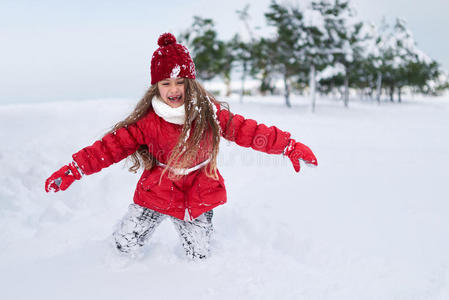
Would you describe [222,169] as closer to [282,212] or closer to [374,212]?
[282,212]

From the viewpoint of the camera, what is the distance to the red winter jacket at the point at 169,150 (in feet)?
7.47

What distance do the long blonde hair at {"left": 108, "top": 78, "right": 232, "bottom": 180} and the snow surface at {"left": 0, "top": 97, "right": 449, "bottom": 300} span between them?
1.18ft

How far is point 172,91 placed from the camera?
7.38 feet

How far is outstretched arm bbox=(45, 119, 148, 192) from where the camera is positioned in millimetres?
2135

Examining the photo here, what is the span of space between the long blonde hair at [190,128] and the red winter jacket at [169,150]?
0.16 feet

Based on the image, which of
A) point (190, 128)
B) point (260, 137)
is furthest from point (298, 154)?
point (190, 128)

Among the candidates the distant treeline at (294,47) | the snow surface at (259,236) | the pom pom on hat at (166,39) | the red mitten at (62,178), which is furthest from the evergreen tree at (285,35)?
the red mitten at (62,178)

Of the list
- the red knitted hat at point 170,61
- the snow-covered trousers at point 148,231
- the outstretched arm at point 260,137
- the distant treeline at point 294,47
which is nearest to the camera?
the red knitted hat at point 170,61

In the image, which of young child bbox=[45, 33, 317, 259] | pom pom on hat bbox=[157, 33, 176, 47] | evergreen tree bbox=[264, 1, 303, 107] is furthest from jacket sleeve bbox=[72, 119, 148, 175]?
evergreen tree bbox=[264, 1, 303, 107]

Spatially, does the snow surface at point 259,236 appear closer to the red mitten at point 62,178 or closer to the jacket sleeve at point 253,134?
the jacket sleeve at point 253,134

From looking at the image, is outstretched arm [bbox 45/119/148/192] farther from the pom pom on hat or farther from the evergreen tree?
the evergreen tree

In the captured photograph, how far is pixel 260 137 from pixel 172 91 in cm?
73

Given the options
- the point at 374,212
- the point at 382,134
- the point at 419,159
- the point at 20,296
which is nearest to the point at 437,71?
the point at 382,134

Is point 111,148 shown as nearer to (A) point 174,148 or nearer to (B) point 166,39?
(A) point 174,148
